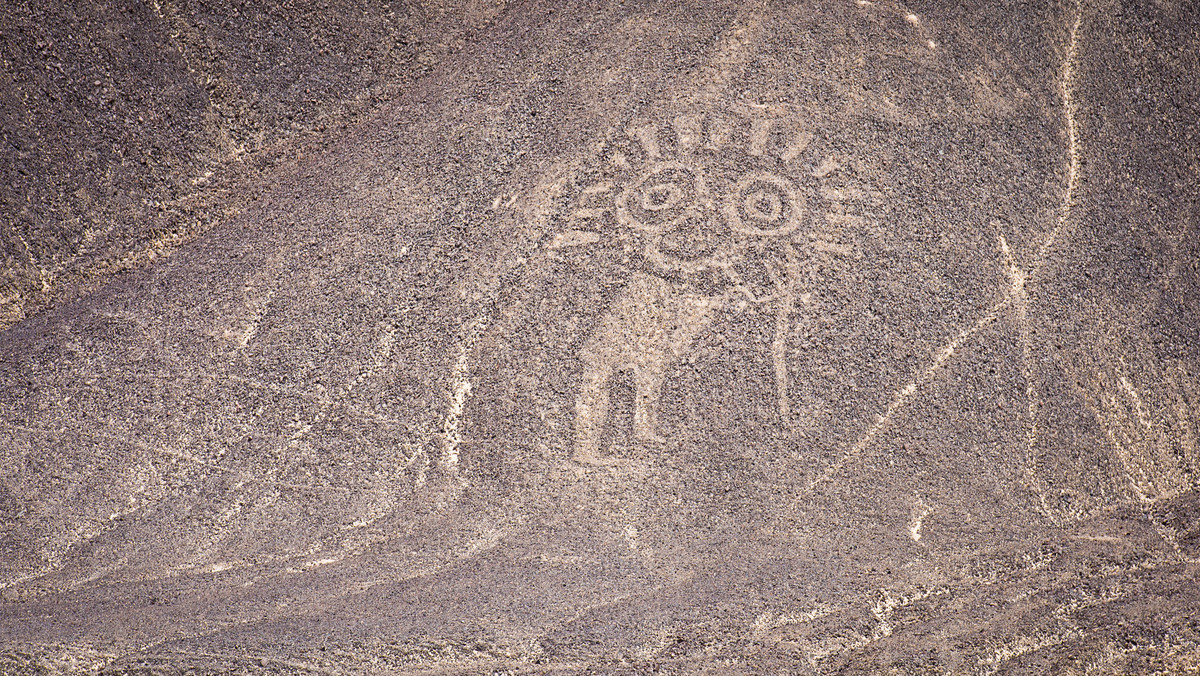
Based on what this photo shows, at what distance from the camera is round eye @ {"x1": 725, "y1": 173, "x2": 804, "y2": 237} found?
2.47 metres

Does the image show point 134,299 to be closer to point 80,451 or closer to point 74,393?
point 74,393

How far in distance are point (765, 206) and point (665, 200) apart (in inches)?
16.2

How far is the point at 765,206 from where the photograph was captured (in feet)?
8.11

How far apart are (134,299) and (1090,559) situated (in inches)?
161

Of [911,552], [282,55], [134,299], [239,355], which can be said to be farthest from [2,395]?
[911,552]

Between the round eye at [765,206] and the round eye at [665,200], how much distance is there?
15cm

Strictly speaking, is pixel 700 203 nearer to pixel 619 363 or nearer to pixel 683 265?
pixel 683 265

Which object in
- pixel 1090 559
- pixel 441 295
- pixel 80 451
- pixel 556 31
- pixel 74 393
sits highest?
pixel 556 31

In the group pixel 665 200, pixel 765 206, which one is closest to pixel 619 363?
pixel 665 200

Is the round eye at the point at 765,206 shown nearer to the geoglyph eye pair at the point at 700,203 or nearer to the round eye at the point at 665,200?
the geoglyph eye pair at the point at 700,203

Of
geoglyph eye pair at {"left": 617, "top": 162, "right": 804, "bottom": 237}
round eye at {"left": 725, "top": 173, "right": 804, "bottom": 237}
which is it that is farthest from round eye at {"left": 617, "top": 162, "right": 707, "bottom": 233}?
round eye at {"left": 725, "top": 173, "right": 804, "bottom": 237}

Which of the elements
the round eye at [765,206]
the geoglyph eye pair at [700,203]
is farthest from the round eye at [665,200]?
the round eye at [765,206]

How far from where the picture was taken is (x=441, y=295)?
2.48 m

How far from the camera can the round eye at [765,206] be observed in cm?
247
